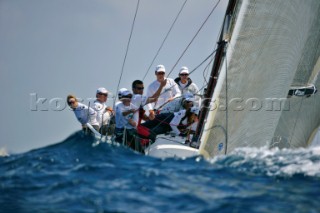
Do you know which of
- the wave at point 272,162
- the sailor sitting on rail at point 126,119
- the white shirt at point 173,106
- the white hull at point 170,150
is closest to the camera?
the wave at point 272,162

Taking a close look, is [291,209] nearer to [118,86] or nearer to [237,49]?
[237,49]

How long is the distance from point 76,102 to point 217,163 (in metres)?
3.94

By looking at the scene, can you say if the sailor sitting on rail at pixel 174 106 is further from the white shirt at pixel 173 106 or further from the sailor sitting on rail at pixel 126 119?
the sailor sitting on rail at pixel 126 119

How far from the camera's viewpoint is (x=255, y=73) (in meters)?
8.69

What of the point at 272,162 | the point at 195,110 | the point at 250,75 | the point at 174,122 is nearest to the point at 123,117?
the point at 174,122

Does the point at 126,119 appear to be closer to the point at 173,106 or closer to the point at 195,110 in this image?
the point at 173,106

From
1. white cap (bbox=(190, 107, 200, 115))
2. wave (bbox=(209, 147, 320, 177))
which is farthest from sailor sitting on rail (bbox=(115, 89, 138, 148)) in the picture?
wave (bbox=(209, 147, 320, 177))

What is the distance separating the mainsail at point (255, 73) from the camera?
855 centimetres

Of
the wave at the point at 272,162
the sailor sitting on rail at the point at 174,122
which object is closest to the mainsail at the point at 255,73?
the wave at the point at 272,162

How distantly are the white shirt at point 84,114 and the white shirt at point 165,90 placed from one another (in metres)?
1.07

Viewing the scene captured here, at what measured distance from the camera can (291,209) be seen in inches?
219

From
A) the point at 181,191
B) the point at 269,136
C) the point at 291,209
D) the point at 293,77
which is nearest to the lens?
the point at 291,209

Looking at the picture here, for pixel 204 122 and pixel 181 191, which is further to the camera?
pixel 204 122

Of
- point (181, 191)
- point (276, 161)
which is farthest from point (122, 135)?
point (181, 191)
